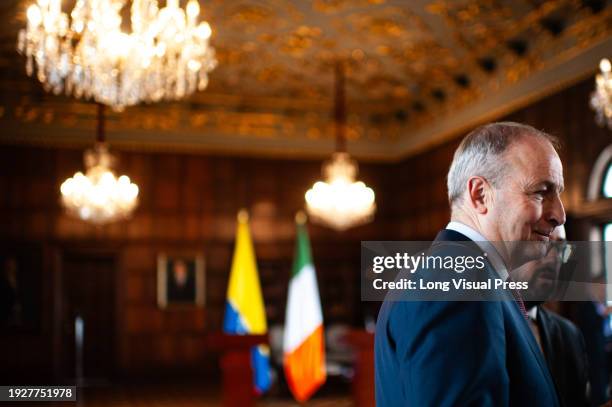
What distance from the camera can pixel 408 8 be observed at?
9.20 metres

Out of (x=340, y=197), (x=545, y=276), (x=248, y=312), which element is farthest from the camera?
(x=340, y=197)

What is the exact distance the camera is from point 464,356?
4.08 feet

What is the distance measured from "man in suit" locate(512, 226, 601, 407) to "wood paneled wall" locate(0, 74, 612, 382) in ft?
34.6

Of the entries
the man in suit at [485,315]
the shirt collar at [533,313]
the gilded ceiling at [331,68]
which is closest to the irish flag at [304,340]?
the gilded ceiling at [331,68]

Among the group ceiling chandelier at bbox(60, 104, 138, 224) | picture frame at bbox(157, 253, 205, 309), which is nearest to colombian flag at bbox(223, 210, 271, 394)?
ceiling chandelier at bbox(60, 104, 138, 224)

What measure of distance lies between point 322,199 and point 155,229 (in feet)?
13.5

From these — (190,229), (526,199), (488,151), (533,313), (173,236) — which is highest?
(190,229)

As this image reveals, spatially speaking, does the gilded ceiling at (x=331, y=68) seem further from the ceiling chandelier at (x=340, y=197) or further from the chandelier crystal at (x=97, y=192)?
the chandelier crystal at (x=97, y=192)

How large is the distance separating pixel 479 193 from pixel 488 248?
13 cm

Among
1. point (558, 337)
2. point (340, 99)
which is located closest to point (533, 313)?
point (558, 337)

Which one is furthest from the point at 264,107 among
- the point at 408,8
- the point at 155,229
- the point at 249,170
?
the point at 408,8

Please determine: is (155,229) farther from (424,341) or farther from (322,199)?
(424,341)

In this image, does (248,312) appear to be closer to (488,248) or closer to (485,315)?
(488,248)

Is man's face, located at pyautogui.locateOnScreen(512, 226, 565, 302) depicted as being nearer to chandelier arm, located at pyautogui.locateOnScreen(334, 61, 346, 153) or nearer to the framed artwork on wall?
chandelier arm, located at pyautogui.locateOnScreen(334, 61, 346, 153)
